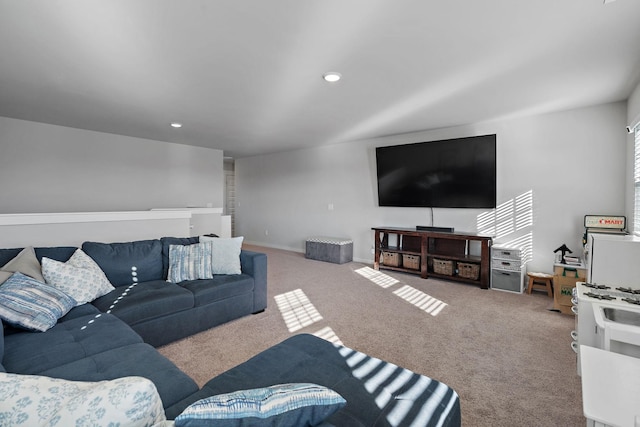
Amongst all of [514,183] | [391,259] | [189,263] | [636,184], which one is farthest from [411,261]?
[189,263]

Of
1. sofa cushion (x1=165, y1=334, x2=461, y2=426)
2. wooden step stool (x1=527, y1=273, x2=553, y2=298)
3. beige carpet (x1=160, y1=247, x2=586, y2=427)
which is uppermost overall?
sofa cushion (x1=165, y1=334, x2=461, y2=426)

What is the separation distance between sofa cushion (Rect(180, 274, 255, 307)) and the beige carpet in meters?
0.29

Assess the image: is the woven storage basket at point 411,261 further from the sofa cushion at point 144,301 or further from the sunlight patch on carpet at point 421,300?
the sofa cushion at point 144,301

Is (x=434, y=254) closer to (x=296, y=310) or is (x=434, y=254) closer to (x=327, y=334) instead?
(x=296, y=310)

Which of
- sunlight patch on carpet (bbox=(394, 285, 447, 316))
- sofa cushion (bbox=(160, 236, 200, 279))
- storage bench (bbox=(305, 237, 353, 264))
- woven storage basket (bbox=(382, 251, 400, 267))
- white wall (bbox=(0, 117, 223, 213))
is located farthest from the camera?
storage bench (bbox=(305, 237, 353, 264))

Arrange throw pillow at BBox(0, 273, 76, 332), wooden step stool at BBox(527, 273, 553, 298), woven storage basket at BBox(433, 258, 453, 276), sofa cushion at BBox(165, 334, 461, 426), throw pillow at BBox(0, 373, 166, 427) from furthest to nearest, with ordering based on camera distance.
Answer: woven storage basket at BBox(433, 258, 453, 276)
wooden step stool at BBox(527, 273, 553, 298)
throw pillow at BBox(0, 273, 76, 332)
sofa cushion at BBox(165, 334, 461, 426)
throw pillow at BBox(0, 373, 166, 427)

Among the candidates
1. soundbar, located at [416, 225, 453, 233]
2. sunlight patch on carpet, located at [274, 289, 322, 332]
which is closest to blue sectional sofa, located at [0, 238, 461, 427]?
sunlight patch on carpet, located at [274, 289, 322, 332]

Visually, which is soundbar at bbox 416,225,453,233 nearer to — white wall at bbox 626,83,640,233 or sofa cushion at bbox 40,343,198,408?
white wall at bbox 626,83,640,233

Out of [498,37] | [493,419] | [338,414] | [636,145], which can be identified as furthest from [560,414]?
[636,145]

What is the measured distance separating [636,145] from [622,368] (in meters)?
3.16

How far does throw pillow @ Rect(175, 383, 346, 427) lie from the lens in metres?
0.73

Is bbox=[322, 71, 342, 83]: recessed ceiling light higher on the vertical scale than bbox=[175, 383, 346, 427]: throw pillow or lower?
higher

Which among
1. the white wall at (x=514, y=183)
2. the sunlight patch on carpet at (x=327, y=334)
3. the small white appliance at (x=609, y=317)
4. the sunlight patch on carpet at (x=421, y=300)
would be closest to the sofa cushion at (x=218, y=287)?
the sunlight patch on carpet at (x=327, y=334)

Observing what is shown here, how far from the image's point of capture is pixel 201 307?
271 centimetres
